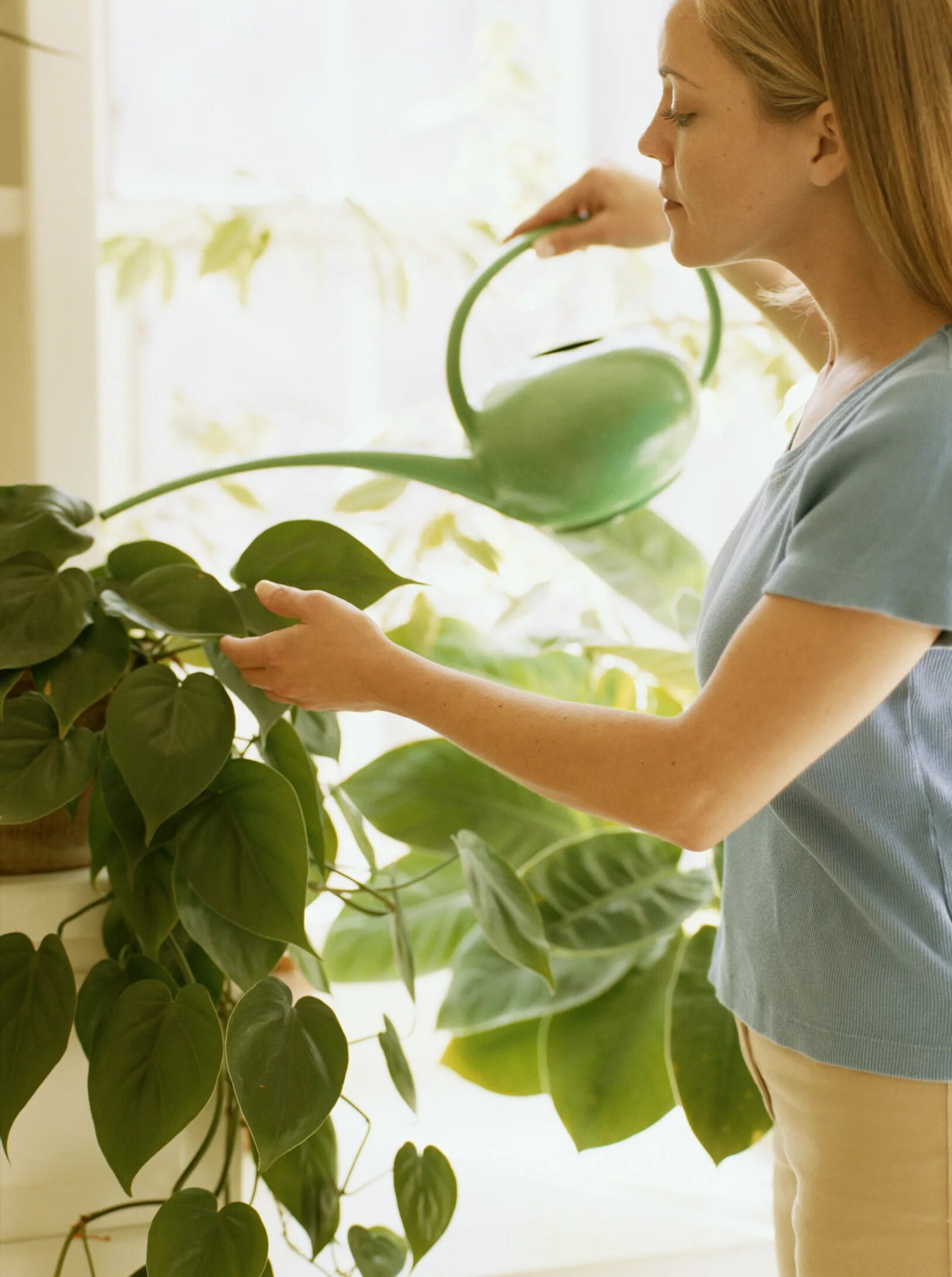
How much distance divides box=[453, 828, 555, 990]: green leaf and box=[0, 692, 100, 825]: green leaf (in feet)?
0.98

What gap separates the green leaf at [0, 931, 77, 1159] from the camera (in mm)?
758

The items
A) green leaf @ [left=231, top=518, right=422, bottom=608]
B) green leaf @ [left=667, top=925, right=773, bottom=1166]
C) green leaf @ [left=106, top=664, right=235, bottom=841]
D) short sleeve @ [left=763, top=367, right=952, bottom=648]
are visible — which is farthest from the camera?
green leaf @ [left=667, top=925, right=773, bottom=1166]

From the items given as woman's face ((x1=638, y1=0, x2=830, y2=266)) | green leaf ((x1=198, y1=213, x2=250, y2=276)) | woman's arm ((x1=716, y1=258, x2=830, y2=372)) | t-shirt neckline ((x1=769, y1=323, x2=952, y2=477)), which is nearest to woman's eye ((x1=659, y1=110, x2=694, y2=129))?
woman's face ((x1=638, y1=0, x2=830, y2=266))

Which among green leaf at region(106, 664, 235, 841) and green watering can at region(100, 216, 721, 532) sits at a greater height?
green watering can at region(100, 216, 721, 532)

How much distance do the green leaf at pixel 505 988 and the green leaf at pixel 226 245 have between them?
75 centimetres

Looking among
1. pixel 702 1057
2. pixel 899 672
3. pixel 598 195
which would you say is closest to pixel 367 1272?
pixel 702 1057

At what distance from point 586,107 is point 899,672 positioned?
3.85ft

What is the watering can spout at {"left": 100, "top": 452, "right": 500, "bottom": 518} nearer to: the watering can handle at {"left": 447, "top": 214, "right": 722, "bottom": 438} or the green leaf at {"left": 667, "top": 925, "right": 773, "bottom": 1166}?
the watering can handle at {"left": 447, "top": 214, "right": 722, "bottom": 438}

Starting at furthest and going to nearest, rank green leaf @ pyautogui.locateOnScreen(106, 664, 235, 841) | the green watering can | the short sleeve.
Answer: the green watering can → green leaf @ pyautogui.locateOnScreen(106, 664, 235, 841) → the short sleeve

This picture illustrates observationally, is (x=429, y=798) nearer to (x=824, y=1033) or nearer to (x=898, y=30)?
(x=824, y=1033)

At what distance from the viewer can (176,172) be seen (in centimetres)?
146

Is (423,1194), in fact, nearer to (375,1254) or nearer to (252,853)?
(375,1254)

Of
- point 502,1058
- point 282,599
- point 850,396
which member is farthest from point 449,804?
point 850,396

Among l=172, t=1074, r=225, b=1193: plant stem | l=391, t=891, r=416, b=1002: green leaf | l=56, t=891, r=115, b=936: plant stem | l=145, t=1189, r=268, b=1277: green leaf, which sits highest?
l=56, t=891, r=115, b=936: plant stem
